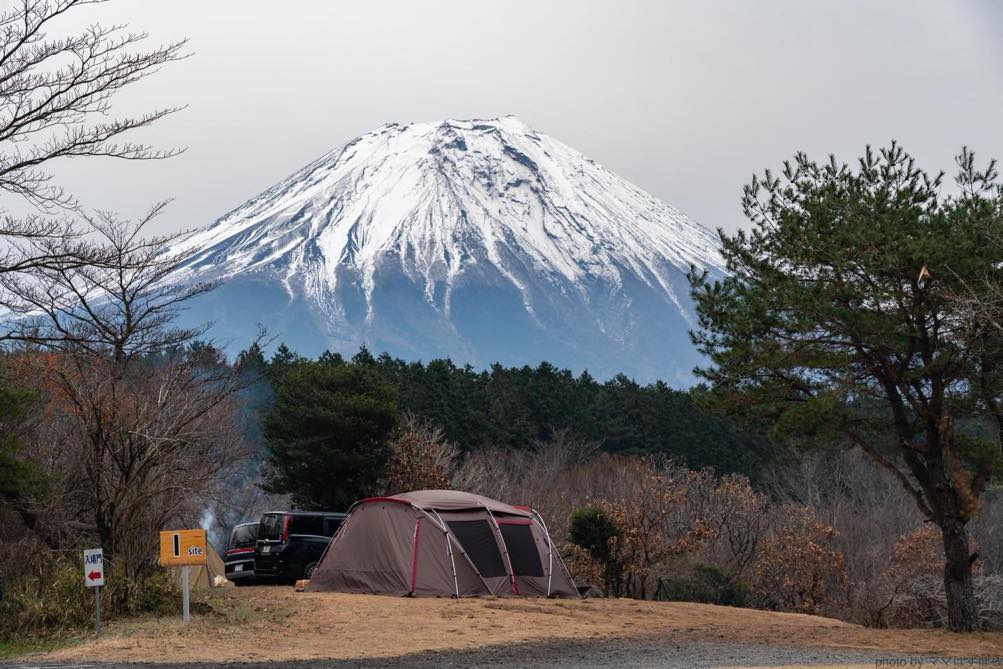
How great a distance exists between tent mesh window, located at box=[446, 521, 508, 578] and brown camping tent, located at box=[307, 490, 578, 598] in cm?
2

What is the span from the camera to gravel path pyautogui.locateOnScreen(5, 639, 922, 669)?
12680 mm

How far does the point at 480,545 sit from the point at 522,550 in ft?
3.08

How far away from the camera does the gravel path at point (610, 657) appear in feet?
41.6

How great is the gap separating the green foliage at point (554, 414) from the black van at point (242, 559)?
2498cm

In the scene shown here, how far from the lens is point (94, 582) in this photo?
46.2ft

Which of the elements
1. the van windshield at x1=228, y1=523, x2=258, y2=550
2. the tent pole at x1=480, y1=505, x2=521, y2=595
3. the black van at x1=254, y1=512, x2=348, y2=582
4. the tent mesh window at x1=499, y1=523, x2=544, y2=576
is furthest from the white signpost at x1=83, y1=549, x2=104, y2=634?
the van windshield at x1=228, y1=523, x2=258, y2=550

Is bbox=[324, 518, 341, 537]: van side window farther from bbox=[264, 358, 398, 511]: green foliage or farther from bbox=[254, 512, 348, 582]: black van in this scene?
bbox=[264, 358, 398, 511]: green foliage

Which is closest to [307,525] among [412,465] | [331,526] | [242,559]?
[331,526]

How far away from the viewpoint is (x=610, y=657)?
45.2 feet

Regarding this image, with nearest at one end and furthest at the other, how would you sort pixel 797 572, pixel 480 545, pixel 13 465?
pixel 13 465
pixel 480 545
pixel 797 572

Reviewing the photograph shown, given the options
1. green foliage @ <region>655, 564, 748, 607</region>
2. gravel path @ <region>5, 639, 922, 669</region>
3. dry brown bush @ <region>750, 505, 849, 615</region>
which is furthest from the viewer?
dry brown bush @ <region>750, 505, 849, 615</region>

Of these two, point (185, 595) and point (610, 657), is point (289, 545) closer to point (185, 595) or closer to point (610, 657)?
point (185, 595)

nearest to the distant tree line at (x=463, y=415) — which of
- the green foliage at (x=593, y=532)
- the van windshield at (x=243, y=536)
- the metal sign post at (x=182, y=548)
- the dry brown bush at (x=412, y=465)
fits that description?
the dry brown bush at (x=412, y=465)

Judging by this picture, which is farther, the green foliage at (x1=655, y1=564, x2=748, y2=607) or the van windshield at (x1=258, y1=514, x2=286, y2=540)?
the green foliage at (x1=655, y1=564, x2=748, y2=607)
